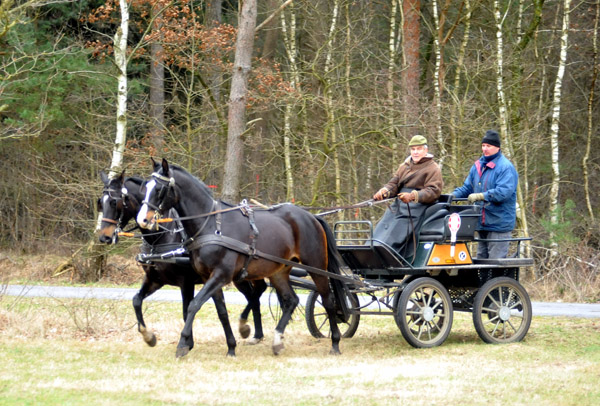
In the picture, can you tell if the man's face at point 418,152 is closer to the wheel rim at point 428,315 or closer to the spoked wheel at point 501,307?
the wheel rim at point 428,315

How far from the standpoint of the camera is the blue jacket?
9.52 meters

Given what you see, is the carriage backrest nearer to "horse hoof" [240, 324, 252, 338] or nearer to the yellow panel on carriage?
the yellow panel on carriage

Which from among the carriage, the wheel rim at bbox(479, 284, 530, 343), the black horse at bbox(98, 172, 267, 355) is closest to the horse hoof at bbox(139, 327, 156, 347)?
the black horse at bbox(98, 172, 267, 355)

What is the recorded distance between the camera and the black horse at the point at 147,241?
28.7ft

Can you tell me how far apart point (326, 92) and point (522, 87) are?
4543mm

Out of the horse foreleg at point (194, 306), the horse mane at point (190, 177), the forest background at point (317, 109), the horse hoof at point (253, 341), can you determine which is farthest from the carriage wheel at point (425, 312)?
the forest background at point (317, 109)

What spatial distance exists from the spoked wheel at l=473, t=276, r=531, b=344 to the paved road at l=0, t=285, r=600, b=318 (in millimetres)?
2448

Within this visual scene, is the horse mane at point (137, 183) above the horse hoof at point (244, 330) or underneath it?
above

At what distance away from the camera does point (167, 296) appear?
1499 centimetres

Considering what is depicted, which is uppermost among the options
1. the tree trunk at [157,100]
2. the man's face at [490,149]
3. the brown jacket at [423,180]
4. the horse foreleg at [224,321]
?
the tree trunk at [157,100]

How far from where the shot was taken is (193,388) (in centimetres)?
682

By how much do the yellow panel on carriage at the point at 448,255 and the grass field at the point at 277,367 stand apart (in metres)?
1.00

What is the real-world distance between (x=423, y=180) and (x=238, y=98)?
6.87m

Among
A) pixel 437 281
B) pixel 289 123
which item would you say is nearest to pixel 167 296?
pixel 289 123
